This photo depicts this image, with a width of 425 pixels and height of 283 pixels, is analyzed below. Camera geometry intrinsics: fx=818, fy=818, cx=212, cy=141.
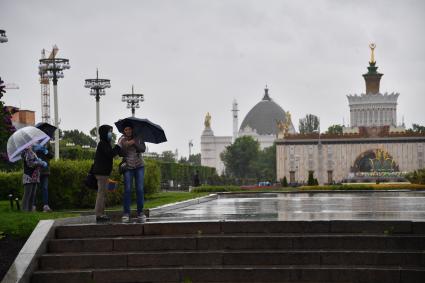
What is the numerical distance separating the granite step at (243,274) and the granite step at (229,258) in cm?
14

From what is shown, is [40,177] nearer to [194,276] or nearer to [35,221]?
[35,221]

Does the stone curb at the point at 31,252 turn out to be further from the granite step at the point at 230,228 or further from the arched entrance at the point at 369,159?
the arched entrance at the point at 369,159

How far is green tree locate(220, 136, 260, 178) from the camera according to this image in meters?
124

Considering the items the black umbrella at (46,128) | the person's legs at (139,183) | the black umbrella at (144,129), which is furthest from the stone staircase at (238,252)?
the black umbrella at (46,128)

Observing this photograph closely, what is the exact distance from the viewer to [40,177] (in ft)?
49.9

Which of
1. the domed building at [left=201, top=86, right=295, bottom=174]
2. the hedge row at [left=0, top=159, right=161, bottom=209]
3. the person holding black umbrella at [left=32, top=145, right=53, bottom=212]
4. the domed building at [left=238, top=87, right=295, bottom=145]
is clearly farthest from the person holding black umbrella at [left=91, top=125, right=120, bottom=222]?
the domed building at [left=238, top=87, right=295, bottom=145]

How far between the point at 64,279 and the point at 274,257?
2411mm

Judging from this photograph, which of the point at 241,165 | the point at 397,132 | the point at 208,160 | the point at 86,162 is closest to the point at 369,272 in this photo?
the point at 86,162

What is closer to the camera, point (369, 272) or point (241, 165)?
point (369, 272)

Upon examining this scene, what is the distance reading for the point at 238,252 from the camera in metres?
9.52

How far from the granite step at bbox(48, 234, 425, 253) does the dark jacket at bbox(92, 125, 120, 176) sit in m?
1.72

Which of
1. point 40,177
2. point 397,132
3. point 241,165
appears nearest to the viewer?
point 40,177

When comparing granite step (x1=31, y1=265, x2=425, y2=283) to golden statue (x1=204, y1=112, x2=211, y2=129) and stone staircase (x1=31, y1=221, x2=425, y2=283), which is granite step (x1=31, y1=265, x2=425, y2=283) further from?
golden statue (x1=204, y1=112, x2=211, y2=129)

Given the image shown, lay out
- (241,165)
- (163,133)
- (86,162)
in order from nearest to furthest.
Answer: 1. (163,133)
2. (86,162)
3. (241,165)
